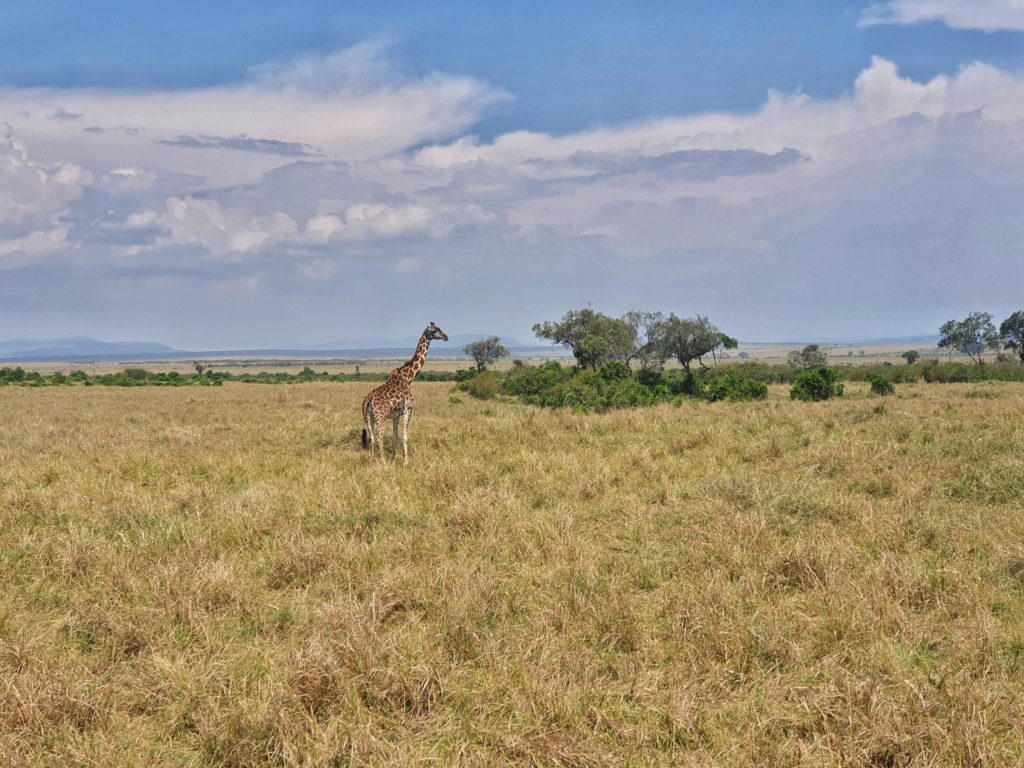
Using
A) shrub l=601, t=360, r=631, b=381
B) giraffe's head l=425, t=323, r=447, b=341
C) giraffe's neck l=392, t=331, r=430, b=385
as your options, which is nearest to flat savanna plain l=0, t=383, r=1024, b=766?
giraffe's neck l=392, t=331, r=430, b=385

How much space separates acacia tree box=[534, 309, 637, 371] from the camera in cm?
5638

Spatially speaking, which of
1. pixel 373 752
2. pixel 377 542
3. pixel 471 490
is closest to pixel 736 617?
pixel 373 752

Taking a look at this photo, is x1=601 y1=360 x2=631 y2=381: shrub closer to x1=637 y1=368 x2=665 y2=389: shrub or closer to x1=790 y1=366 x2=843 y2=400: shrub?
x1=637 y1=368 x2=665 y2=389: shrub

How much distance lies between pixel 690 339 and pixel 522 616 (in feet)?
169

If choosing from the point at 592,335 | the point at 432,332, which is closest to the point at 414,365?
the point at 432,332

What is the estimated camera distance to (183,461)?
13273mm

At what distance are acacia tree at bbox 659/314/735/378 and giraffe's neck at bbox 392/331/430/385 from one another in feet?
133

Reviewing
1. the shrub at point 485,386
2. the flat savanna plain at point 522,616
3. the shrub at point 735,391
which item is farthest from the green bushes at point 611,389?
the flat savanna plain at point 522,616

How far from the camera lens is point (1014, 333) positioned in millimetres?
79562

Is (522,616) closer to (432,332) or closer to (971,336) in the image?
(432,332)

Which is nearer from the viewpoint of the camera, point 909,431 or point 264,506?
point 264,506

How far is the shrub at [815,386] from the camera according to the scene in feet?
94.8

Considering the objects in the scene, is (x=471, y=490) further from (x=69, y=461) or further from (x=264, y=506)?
(x=69, y=461)

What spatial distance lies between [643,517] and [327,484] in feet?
16.6
